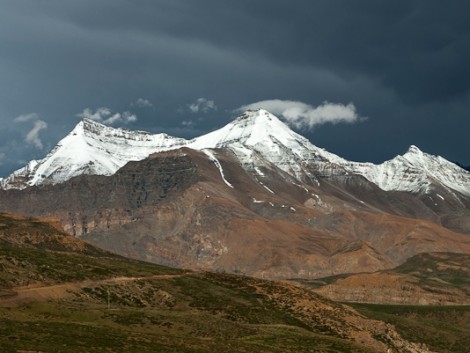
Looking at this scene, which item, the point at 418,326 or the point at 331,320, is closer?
the point at 331,320

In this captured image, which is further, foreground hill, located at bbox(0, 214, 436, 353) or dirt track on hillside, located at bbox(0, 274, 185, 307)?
dirt track on hillside, located at bbox(0, 274, 185, 307)

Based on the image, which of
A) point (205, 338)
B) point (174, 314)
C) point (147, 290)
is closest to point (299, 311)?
point (147, 290)

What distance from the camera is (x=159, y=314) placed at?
364ft

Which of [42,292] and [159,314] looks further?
[42,292]

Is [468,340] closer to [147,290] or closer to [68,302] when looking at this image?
[147,290]

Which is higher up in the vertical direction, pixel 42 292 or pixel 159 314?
pixel 42 292

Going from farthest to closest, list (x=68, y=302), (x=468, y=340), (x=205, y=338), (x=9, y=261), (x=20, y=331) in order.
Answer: (x=468, y=340) < (x=9, y=261) < (x=68, y=302) < (x=205, y=338) < (x=20, y=331)

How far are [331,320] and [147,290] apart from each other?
3114 cm

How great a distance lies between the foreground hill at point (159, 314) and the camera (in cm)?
8862

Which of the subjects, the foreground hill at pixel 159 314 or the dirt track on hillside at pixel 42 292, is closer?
the foreground hill at pixel 159 314

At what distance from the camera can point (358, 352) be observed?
112 metres

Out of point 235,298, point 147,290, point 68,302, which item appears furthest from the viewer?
point 235,298

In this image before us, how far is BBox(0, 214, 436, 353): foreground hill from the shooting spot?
88.6m

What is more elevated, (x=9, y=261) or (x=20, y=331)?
(x=9, y=261)
